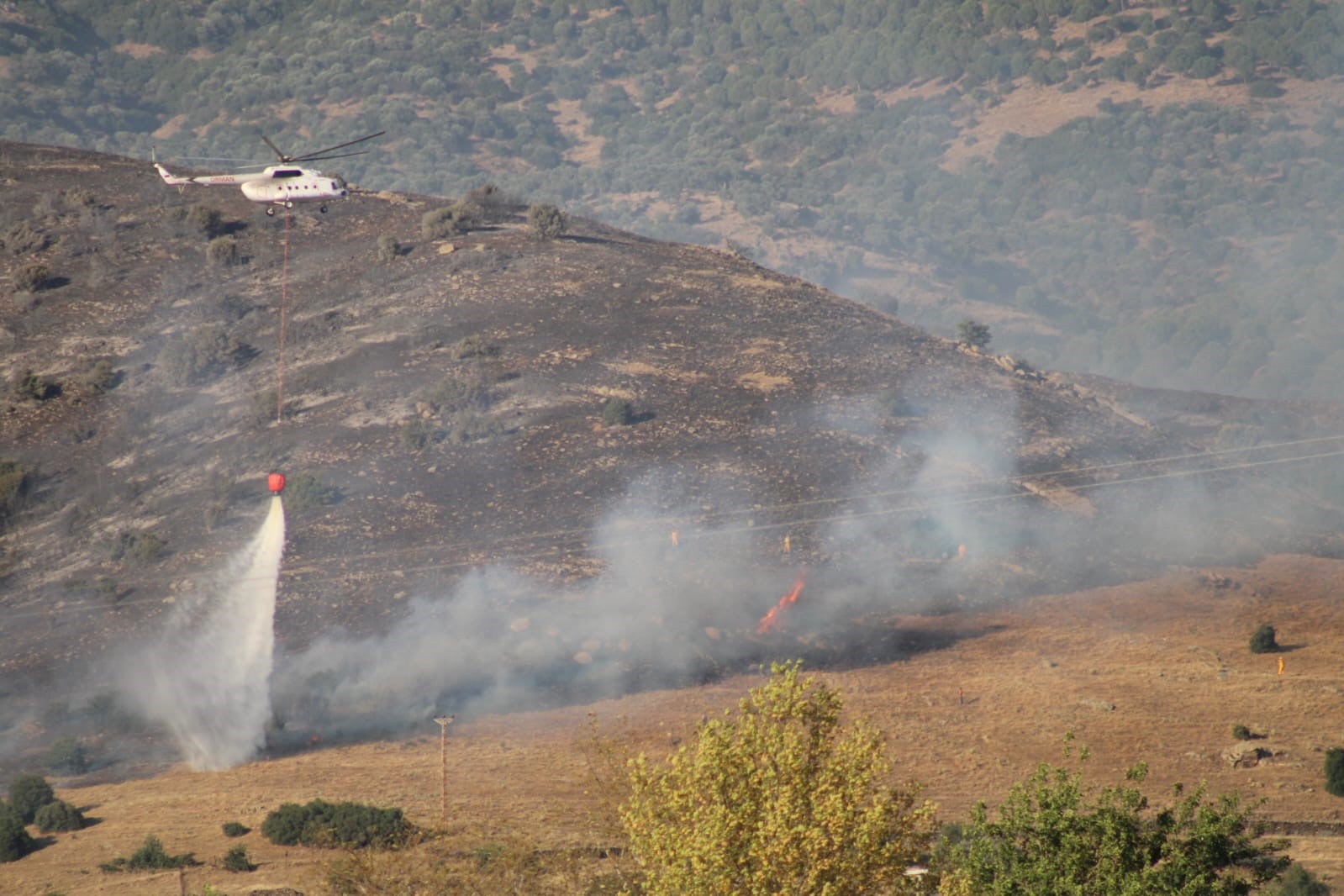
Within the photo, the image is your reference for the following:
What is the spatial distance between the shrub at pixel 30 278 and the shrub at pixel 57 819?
46195mm

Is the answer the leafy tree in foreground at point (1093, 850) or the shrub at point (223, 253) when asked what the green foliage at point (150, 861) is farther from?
the shrub at point (223, 253)

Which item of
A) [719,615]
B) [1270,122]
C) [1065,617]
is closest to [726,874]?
[719,615]

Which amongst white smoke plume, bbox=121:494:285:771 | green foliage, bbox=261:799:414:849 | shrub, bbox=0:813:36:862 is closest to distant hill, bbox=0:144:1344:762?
white smoke plume, bbox=121:494:285:771

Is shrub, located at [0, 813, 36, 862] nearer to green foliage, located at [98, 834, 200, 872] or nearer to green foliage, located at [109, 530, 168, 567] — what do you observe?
green foliage, located at [98, 834, 200, 872]

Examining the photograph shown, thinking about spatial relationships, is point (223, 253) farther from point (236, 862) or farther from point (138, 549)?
point (236, 862)

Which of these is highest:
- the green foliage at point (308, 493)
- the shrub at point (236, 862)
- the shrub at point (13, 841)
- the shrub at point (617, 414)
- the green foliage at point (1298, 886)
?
the shrub at point (617, 414)

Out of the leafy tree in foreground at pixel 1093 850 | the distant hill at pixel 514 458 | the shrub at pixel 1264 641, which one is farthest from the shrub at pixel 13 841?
the shrub at pixel 1264 641

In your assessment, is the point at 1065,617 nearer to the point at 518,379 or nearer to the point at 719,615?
the point at 719,615

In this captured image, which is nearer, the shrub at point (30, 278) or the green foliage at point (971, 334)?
the shrub at point (30, 278)

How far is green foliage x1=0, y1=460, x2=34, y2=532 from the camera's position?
202 ft

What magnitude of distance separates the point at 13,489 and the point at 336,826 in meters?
32.5

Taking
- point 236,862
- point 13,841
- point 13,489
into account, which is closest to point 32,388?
point 13,489

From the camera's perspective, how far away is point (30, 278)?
78.5 metres

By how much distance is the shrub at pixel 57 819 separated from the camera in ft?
131
